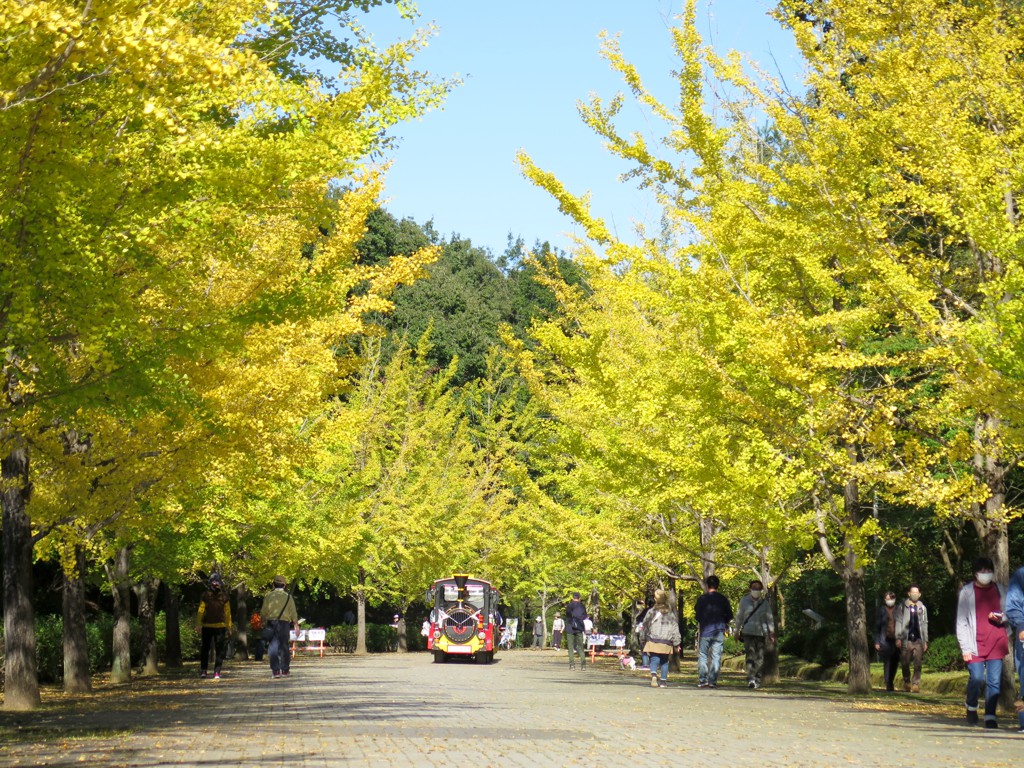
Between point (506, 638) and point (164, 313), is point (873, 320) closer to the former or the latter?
point (164, 313)

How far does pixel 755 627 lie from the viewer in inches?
896

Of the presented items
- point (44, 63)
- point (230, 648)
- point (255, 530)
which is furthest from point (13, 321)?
point (230, 648)

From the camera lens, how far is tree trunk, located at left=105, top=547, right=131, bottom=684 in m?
22.3

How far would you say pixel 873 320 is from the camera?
58.8 ft

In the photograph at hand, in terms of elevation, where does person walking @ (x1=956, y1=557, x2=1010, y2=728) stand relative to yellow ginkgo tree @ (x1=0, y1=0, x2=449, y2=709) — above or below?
below

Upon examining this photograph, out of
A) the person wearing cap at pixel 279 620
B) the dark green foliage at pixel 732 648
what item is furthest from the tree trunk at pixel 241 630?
the dark green foliage at pixel 732 648

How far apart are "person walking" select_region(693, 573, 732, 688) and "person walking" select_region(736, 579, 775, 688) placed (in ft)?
2.24

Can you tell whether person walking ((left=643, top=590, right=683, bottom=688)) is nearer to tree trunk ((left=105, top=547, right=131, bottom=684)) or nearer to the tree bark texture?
tree trunk ((left=105, top=547, right=131, bottom=684))

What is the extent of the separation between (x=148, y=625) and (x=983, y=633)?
18007mm

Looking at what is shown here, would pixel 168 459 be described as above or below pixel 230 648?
above

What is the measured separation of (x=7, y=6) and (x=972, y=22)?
1294cm

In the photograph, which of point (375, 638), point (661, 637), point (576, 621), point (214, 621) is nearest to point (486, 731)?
point (661, 637)

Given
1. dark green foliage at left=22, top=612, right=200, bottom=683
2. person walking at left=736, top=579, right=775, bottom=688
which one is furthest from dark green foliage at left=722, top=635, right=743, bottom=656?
person walking at left=736, top=579, right=775, bottom=688

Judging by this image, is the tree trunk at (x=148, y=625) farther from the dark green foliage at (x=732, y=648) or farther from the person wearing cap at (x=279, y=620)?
the dark green foliage at (x=732, y=648)
